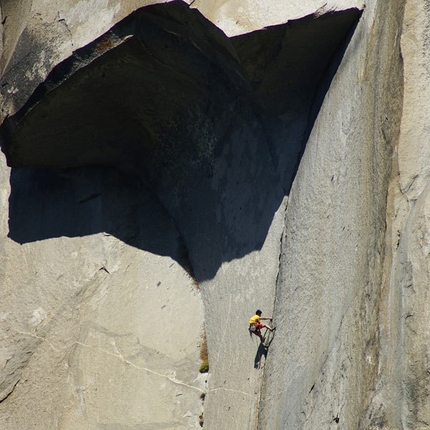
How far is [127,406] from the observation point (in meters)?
4.21

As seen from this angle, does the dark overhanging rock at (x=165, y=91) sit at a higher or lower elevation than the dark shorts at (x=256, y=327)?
higher

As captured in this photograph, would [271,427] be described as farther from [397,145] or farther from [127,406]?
[397,145]

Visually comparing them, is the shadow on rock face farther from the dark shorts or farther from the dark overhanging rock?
the dark shorts

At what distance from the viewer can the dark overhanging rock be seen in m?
3.64

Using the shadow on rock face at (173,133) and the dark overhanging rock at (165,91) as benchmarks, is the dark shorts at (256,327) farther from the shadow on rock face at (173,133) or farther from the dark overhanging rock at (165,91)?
the dark overhanging rock at (165,91)

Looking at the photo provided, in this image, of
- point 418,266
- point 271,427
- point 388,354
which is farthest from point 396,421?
point 271,427

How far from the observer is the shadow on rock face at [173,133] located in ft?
12.2

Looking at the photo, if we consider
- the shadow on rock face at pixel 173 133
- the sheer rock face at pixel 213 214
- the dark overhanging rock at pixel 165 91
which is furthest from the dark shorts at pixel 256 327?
the dark overhanging rock at pixel 165 91

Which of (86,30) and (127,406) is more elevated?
(86,30)

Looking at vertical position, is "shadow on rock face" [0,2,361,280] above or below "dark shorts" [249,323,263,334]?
above

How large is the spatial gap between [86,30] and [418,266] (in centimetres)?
194

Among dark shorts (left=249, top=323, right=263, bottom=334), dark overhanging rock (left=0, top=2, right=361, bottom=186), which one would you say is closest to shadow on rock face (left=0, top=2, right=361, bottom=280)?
dark overhanging rock (left=0, top=2, right=361, bottom=186)

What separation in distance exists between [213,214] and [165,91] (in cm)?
57

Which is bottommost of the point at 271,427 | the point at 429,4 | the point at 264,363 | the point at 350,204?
the point at 271,427
